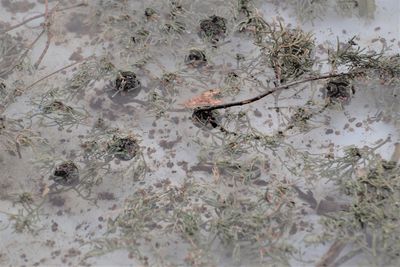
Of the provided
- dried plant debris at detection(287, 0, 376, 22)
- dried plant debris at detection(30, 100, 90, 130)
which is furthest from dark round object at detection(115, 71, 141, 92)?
dried plant debris at detection(287, 0, 376, 22)

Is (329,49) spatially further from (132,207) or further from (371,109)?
(132,207)

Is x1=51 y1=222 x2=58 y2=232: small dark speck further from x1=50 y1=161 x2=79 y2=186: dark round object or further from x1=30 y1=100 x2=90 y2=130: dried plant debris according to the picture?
x1=30 y1=100 x2=90 y2=130: dried plant debris

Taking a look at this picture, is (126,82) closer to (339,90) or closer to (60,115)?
(60,115)

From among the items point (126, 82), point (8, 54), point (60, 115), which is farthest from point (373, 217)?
point (8, 54)

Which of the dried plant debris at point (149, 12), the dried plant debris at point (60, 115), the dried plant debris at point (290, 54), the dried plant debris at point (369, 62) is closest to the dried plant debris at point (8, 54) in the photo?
the dried plant debris at point (60, 115)

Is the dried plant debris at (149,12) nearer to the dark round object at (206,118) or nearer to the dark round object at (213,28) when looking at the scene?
the dark round object at (213,28)
